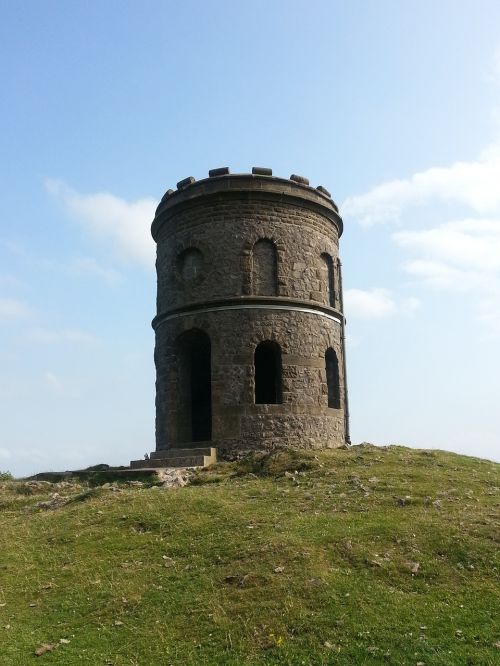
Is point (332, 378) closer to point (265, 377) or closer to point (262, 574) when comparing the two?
point (265, 377)

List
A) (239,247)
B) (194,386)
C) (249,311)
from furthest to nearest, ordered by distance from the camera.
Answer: (194,386) < (239,247) < (249,311)

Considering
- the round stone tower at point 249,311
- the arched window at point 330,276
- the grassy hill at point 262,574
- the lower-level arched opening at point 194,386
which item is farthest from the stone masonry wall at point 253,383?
the grassy hill at point 262,574

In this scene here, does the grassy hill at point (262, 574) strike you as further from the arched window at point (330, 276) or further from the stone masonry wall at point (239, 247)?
the arched window at point (330, 276)

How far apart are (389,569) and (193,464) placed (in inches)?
355

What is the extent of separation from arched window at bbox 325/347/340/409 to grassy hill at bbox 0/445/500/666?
633 cm

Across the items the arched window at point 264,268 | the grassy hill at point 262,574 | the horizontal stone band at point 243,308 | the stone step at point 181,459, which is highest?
the arched window at point 264,268

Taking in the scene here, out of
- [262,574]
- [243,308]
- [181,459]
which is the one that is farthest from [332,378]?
[262,574]

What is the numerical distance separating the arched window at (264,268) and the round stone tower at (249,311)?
30mm

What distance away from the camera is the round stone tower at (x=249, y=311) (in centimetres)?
1872

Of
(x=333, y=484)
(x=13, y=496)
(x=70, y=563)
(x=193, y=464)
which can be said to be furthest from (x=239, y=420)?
(x=70, y=563)

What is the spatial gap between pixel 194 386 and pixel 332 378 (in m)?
4.82

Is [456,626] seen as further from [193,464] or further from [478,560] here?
[193,464]

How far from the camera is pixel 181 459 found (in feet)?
58.2

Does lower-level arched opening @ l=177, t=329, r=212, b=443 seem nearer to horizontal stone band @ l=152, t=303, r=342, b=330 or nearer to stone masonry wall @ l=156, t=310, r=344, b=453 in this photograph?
stone masonry wall @ l=156, t=310, r=344, b=453
